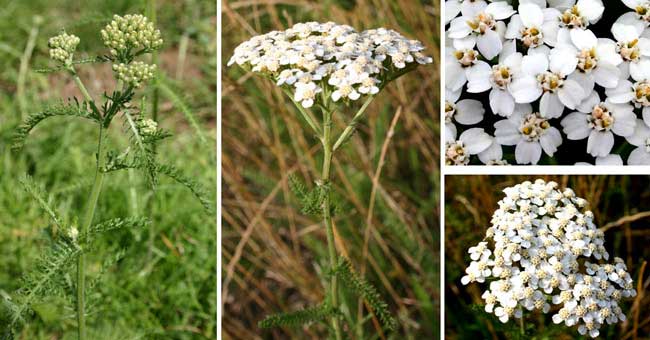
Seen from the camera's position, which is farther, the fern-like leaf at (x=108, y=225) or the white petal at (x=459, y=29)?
the white petal at (x=459, y=29)

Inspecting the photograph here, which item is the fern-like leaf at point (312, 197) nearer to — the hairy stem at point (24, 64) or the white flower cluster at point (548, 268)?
the white flower cluster at point (548, 268)

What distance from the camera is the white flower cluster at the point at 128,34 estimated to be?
5.03ft

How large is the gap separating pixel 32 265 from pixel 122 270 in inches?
9.2

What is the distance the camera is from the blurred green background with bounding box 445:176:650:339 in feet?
6.55

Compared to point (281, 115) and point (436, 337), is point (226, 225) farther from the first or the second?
point (436, 337)

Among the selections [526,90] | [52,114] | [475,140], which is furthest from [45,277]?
[526,90]

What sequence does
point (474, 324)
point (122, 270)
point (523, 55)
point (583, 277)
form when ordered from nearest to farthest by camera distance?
point (583, 277) < point (523, 55) < point (474, 324) < point (122, 270)


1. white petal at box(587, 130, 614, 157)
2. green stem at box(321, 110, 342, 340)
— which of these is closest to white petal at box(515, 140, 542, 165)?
white petal at box(587, 130, 614, 157)

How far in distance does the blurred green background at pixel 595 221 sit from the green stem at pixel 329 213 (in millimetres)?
386

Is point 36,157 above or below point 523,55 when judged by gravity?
below

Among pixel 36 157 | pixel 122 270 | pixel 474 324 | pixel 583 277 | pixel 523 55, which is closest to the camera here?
pixel 583 277

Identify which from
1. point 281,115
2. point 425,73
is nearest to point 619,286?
point 425,73

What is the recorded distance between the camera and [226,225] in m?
2.43

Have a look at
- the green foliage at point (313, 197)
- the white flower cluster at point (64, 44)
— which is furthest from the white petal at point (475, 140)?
the white flower cluster at point (64, 44)
